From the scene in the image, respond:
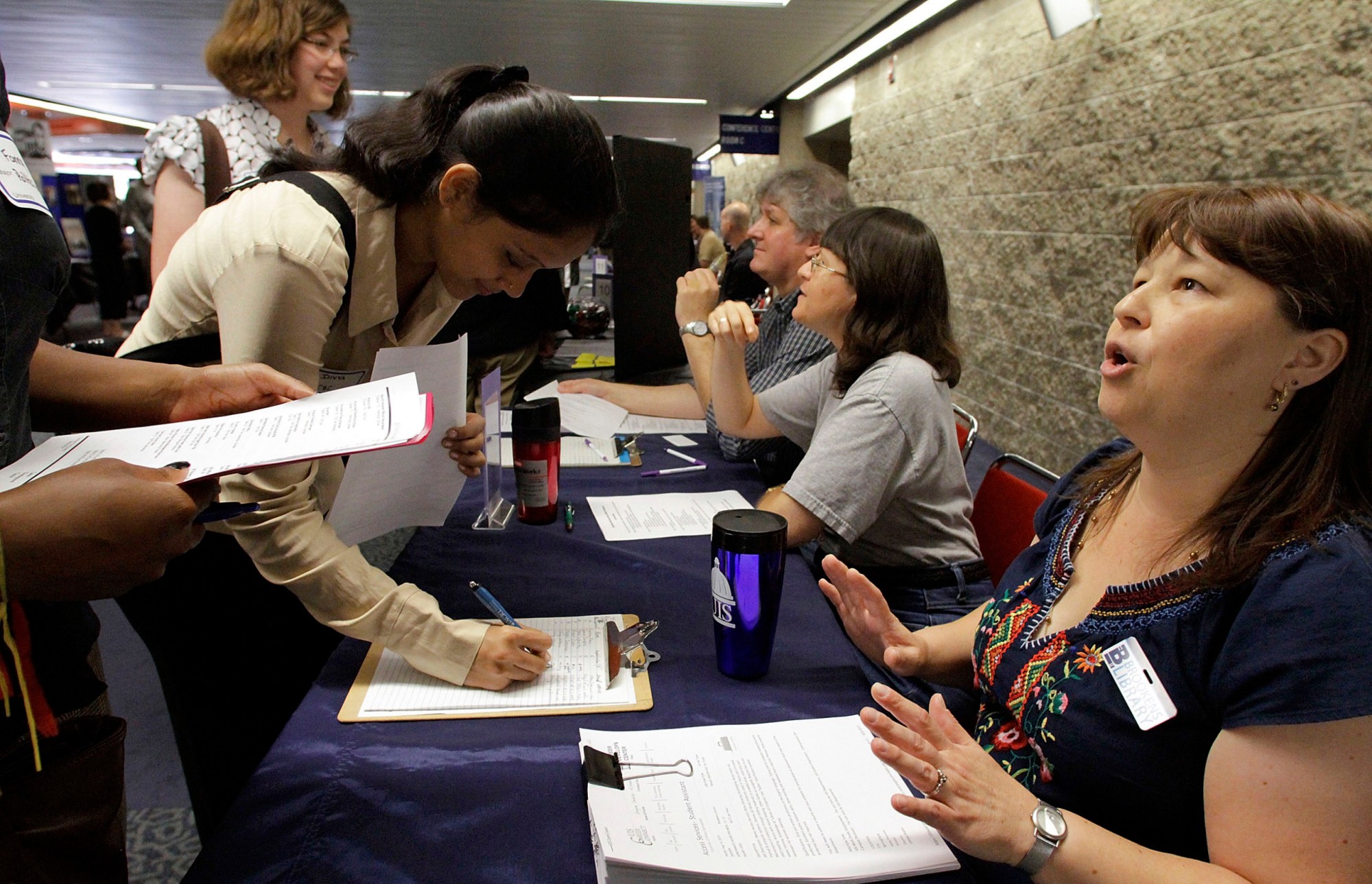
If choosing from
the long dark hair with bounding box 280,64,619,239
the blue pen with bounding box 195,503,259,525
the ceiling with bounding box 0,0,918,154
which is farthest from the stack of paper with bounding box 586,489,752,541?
the ceiling with bounding box 0,0,918,154

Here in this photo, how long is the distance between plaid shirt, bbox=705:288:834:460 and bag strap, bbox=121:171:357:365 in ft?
3.75

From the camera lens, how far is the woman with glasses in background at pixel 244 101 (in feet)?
5.99

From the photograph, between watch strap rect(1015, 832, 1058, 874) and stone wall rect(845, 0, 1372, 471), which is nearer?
watch strap rect(1015, 832, 1058, 874)

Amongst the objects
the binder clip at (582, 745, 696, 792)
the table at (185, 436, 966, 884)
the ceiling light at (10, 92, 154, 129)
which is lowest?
the table at (185, 436, 966, 884)

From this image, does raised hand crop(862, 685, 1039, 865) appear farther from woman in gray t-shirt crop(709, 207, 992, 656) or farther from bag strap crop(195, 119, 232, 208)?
bag strap crop(195, 119, 232, 208)

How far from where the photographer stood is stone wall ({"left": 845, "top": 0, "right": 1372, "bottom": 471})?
2.57 m

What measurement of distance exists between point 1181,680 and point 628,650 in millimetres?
612

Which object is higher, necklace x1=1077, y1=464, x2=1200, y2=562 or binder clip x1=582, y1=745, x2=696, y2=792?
necklace x1=1077, y1=464, x2=1200, y2=562

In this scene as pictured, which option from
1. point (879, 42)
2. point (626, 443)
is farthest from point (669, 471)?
point (879, 42)

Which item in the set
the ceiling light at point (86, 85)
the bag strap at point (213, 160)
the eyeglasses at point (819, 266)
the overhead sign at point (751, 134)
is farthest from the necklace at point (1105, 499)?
the ceiling light at point (86, 85)

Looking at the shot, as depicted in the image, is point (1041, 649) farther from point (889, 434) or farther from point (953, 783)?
point (889, 434)

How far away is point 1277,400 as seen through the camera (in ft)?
2.63

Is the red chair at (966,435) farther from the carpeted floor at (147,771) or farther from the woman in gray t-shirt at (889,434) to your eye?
the carpeted floor at (147,771)

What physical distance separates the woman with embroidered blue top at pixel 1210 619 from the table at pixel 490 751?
0.55 feet
